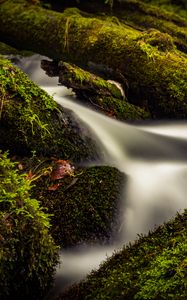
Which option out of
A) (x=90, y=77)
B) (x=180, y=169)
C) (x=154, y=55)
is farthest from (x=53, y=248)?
(x=154, y=55)

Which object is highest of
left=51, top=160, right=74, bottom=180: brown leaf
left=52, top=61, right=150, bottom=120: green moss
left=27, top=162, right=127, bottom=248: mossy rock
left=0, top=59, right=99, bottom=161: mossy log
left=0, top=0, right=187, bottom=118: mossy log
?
left=0, top=0, right=187, bottom=118: mossy log

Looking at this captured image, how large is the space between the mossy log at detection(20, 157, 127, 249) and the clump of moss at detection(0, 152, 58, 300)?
25.3 inches

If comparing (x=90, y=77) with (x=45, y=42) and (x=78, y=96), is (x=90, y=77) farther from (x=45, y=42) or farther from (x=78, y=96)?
(x=45, y=42)

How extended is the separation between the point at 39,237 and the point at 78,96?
3249 mm

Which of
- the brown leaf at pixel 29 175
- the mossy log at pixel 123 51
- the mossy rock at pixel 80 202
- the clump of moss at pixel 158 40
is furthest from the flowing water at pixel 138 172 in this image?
the clump of moss at pixel 158 40

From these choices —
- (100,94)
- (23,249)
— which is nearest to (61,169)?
(23,249)

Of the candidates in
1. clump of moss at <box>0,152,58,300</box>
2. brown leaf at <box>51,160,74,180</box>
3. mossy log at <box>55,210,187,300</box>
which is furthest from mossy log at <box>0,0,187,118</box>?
clump of moss at <box>0,152,58,300</box>

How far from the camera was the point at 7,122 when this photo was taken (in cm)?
420

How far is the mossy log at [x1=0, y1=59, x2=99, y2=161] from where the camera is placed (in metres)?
4.21

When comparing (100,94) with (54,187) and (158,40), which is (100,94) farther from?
(54,187)

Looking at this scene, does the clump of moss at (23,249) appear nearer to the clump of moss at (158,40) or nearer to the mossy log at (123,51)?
the mossy log at (123,51)

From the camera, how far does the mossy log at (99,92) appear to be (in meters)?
5.34

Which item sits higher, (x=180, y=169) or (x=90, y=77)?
(x=90, y=77)

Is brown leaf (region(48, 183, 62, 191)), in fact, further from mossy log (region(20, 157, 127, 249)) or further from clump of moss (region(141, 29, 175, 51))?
clump of moss (region(141, 29, 175, 51))
